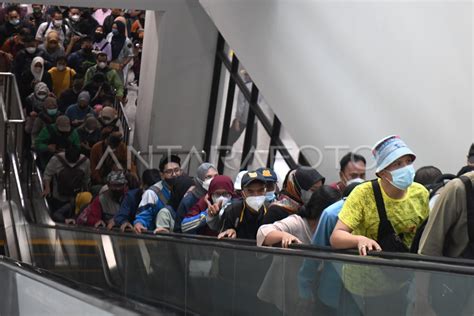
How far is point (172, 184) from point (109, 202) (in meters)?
2.15

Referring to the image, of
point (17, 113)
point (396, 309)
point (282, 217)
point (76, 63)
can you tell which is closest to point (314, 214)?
point (282, 217)

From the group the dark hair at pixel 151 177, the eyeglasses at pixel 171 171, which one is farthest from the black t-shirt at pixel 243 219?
the dark hair at pixel 151 177

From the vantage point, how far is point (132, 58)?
70.0ft

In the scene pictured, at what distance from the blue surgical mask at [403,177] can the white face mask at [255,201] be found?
2.15 metres

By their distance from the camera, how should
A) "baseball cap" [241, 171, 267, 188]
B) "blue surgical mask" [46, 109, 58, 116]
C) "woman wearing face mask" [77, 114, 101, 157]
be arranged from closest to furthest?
"baseball cap" [241, 171, 267, 188] < "woman wearing face mask" [77, 114, 101, 157] < "blue surgical mask" [46, 109, 58, 116]

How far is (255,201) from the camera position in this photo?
26.6 ft

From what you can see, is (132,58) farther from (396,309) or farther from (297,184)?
(396,309)

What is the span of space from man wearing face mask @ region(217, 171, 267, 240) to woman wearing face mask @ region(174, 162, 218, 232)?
4.60 feet

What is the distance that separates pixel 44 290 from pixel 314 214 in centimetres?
187

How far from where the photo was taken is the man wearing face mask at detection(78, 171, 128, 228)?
1276 centimetres

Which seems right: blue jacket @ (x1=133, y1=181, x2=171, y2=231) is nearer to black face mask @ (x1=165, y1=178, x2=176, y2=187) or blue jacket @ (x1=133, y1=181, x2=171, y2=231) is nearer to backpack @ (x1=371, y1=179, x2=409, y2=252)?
black face mask @ (x1=165, y1=178, x2=176, y2=187)

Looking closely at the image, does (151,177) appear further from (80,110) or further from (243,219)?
(80,110)

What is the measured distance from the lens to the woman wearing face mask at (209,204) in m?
9.30

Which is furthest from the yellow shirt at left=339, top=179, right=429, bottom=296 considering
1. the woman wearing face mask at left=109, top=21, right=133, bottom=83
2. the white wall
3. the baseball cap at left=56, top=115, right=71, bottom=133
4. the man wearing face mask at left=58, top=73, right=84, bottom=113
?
the woman wearing face mask at left=109, top=21, right=133, bottom=83
